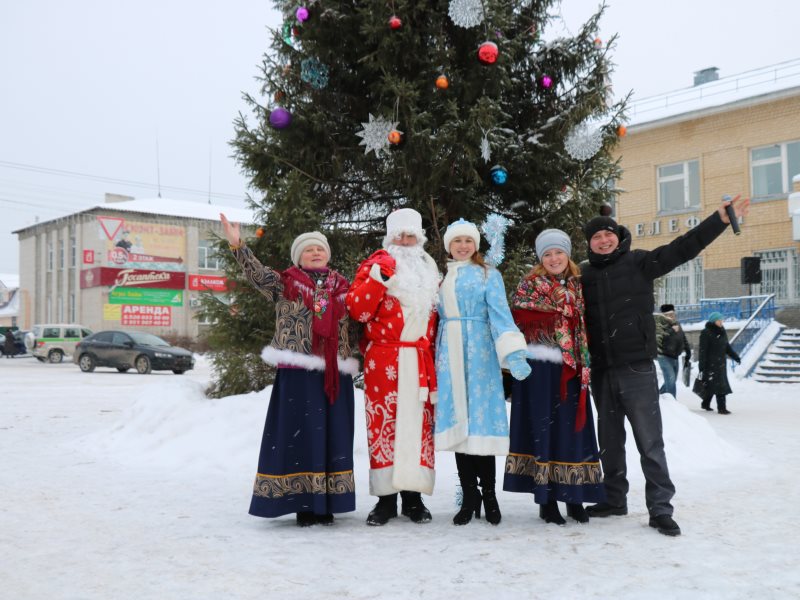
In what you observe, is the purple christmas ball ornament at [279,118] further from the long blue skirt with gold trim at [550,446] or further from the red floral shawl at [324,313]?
the long blue skirt with gold trim at [550,446]

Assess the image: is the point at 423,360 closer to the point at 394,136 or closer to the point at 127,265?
the point at 394,136

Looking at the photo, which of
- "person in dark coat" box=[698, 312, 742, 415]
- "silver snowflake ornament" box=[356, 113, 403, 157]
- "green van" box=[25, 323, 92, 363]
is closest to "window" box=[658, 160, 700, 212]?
"person in dark coat" box=[698, 312, 742, 415]

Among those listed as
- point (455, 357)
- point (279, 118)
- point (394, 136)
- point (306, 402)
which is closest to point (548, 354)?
point (455, 357)

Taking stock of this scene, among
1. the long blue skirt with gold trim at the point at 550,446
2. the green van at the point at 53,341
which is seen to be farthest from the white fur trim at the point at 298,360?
the green van at the point at 53,341

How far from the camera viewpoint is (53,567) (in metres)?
3.74

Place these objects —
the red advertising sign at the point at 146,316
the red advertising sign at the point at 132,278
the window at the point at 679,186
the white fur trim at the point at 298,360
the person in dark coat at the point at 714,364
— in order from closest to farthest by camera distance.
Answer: the white fur trim at the point at 298,360, the person in dark coat at the point at 714,364, the window at the point at 679,186, the red advertising sign at the point at 132,278, the red advertising sign at the point at 146,316

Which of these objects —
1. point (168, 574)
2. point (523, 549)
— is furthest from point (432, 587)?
point (168, 574)

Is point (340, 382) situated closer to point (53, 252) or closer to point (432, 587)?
point (432, 587)

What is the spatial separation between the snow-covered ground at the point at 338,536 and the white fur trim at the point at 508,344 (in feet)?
3.32

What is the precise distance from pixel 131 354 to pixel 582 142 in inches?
758

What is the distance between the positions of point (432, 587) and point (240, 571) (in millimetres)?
949

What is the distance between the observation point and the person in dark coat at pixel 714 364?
40.4 feet

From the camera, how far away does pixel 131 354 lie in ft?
76.8

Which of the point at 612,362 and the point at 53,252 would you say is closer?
the point at 612,362
